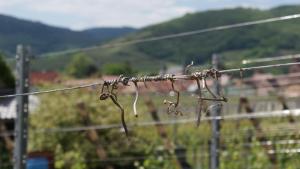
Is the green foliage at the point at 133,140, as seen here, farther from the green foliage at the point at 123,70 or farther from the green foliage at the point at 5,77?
the green foliage at the point at 5,77

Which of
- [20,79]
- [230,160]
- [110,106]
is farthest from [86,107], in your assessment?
[20,79]

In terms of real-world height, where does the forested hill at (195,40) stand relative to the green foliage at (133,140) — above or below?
above

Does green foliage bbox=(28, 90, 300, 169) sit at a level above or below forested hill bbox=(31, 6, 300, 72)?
below

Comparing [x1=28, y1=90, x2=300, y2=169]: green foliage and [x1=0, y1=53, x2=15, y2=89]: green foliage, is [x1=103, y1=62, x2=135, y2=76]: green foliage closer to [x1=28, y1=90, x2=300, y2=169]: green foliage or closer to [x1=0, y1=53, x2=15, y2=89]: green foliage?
[x1=28, y1=90, x2=300, y2=169]: green foliage

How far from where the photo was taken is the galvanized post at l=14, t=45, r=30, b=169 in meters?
5.28

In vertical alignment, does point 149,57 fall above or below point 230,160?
above

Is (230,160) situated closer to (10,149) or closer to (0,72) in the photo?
(10,149)

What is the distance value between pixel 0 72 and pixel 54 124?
4060 mm

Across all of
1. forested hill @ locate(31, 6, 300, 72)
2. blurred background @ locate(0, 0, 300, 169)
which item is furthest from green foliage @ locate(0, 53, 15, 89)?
forested hill @ locate(31, 6, 300, 72)

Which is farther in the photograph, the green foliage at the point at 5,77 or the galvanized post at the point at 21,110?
the green foliage at the point at 5,77

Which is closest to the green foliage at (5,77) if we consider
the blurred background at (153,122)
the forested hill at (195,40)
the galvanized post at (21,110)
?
the blurred background at (153,122)

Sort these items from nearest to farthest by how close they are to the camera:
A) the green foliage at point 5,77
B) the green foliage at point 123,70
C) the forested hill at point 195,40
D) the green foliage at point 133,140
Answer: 1. the green foliage at point 123,70
2. the green foliage at point 133,140
3. the green foliage at point 5,77
4. the forested hill at point 195,40

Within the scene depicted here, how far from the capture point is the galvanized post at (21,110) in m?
5.28

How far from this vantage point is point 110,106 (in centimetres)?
1170
